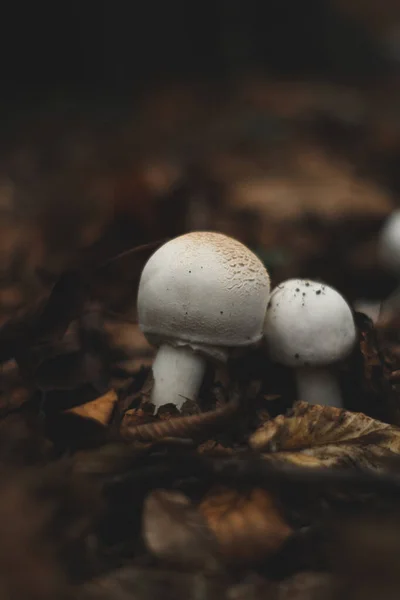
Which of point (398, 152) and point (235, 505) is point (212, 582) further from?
point (398, 152)

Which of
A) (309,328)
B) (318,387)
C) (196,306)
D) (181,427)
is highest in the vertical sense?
(196,306)

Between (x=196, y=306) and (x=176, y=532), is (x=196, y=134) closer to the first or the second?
(x=196, y=306)

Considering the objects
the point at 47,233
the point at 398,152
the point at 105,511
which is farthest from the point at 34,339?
the point at 398,152

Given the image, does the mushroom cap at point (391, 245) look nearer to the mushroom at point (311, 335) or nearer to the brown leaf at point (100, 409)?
the mushroom at point (311, 335)

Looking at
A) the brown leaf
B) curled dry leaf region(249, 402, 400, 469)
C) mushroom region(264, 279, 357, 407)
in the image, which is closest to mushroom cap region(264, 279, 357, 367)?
mushroom region(264, 279, 357, 407)

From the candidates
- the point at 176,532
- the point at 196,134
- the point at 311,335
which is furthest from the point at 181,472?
the point at 196,134

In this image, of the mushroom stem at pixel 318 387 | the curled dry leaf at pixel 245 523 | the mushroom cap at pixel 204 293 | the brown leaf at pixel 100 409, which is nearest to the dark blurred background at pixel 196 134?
the brown leaf at pixel 100 409
